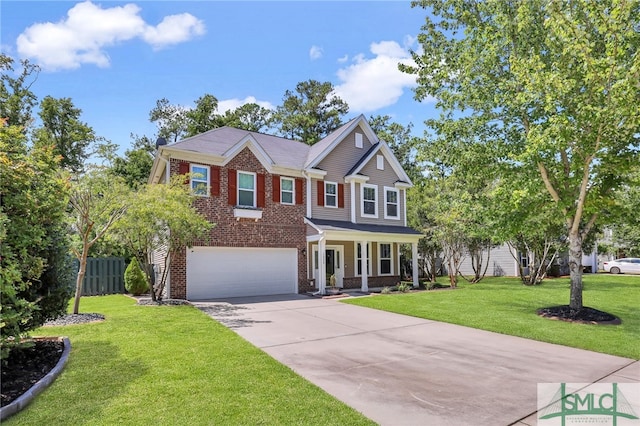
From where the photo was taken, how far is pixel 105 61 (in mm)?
13383

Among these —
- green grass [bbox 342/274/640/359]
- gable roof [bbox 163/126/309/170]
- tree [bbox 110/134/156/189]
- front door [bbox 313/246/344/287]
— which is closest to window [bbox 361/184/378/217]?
front door [bbox 313/246/344/287]

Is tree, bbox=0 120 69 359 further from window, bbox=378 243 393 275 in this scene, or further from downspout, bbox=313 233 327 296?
window, bbox=378 243 393 275

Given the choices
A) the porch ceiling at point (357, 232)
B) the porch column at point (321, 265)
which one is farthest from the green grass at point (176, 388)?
the porch ceiling at point (357, 232)

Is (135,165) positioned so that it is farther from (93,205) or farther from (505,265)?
(505,265)

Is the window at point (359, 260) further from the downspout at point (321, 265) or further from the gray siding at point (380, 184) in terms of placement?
the downspout at point (321, 265)

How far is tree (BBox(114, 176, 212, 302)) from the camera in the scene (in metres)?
12.2

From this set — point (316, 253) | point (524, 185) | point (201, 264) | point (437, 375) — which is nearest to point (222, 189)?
point (201, 264)

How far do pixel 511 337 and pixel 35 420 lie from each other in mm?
8588

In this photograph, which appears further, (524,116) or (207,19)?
(524,116)

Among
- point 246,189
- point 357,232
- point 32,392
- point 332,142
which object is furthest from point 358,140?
point 32,392

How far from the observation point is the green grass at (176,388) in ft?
13.5

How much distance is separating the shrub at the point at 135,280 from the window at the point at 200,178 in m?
4.86

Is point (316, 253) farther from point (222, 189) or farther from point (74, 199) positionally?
point (74, 199)

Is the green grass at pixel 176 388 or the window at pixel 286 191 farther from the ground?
the window at pixel 286 191
